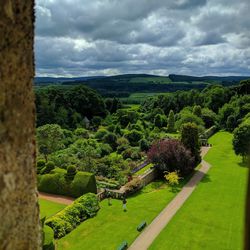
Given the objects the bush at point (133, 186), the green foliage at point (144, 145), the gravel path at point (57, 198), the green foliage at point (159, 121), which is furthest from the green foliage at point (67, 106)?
the bush at point (133, 186)

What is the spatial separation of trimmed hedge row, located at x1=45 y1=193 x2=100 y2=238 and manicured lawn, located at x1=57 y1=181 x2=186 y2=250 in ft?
1.56

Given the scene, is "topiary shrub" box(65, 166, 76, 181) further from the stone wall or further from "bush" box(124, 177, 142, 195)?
the stone wall

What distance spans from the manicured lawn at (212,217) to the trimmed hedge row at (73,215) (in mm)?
6431

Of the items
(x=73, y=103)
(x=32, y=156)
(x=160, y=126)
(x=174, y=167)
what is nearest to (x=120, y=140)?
(x=174, y=167)

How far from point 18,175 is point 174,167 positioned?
3670 cm

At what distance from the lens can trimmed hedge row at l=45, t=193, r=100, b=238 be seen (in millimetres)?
26403

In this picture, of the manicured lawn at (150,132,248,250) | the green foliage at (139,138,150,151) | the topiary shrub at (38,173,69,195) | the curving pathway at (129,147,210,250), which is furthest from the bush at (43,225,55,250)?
the green foliage at (139,138,150,151)

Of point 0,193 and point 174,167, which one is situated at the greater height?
point 0,193

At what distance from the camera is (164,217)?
29234 millimetres

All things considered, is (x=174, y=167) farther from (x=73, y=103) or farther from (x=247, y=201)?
(x=73, y=103)

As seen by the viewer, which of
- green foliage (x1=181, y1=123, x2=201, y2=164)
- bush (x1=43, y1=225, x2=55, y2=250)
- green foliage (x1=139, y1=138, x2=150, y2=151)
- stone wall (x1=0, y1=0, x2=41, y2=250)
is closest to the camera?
stone wall (x1=0, y1=0, x2=41, y2=250)

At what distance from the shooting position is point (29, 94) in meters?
4.02

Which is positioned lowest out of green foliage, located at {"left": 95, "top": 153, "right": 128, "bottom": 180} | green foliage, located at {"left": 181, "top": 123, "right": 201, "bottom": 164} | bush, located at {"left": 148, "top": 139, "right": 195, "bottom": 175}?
green foliage, located at {"left": 95, "top": 153, "right": 128, "bottom": 180}

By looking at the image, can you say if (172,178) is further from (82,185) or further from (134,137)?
(134,137)
